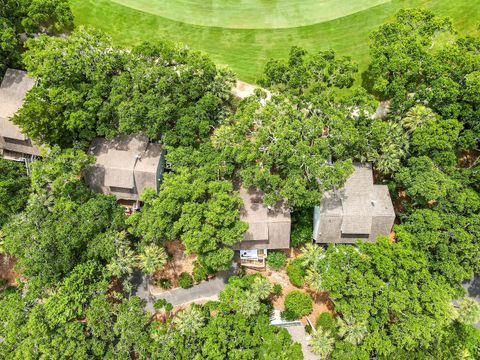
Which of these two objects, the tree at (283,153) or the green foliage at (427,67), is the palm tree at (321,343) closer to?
the tree at (283,153)

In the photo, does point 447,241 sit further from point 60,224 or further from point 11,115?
point 11,115

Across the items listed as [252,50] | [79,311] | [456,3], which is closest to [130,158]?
[79,311]

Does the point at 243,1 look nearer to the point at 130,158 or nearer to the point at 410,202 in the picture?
the point at 130,158

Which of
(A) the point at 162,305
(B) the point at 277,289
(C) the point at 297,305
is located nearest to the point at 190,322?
(A) the point at 162,305

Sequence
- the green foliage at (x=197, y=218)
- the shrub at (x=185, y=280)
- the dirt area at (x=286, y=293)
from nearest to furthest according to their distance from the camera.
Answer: the green foliage at (x=197, y=218) → the dirt area at (x=286, y=293) → the shrub at (x=185, y=280)

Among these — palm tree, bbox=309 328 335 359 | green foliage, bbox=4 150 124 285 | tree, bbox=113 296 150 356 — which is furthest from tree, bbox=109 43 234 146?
palm tree, bbox=309 328 335 359

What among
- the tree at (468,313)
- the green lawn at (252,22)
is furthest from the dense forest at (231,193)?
the green lawn at (252,22)
